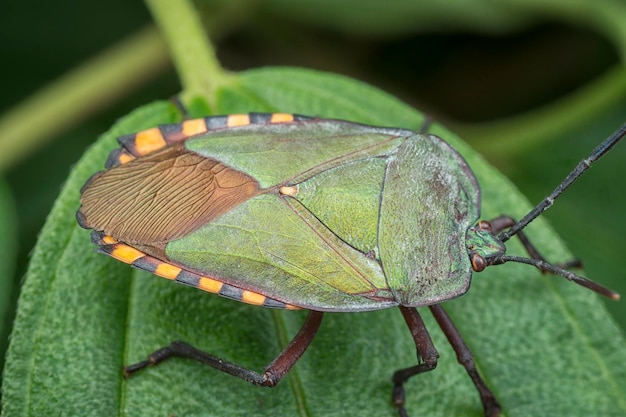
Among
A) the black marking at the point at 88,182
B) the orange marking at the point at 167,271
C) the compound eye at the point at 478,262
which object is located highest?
the black marking at the point at 88,182

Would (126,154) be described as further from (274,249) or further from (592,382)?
(592,382)

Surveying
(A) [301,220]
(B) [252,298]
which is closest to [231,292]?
(B) [252,298]

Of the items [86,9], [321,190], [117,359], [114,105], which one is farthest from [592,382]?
[86,9]

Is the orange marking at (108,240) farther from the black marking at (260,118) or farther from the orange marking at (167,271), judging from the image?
the black marking at (260,118)

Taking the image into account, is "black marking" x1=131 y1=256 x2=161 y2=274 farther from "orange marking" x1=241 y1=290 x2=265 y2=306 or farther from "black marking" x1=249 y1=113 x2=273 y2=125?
"black marking" x1=249 y1=113 x2=273 y2=125

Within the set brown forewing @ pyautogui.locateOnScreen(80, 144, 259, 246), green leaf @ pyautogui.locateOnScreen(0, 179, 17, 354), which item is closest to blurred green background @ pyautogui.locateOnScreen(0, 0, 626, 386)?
green leaf @ pyautogui.locateOnScreen(0, 179, 17, 354)

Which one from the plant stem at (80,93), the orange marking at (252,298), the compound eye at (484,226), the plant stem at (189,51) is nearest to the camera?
the orange marking at (252,298)

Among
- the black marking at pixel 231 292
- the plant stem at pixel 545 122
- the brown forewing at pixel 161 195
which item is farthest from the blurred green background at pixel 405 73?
the black marking at pixel 231 292
